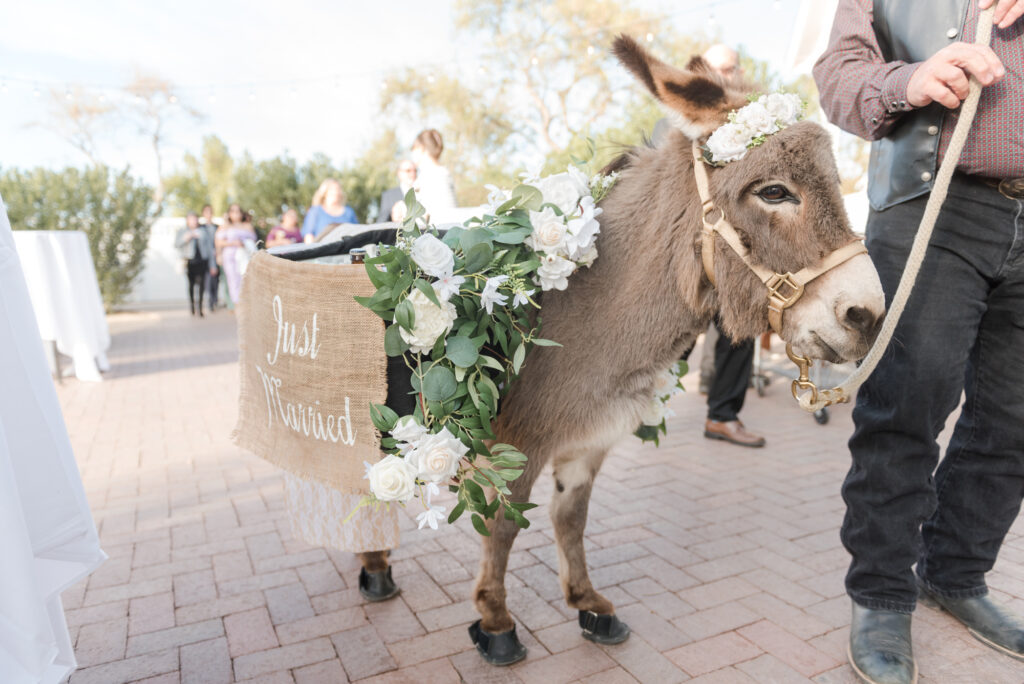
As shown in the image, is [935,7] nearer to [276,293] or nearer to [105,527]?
[276,293]

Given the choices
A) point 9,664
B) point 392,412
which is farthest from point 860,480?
point 9,664

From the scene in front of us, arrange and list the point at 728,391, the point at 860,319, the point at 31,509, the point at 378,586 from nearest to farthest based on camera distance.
Answer: 1. the point at 31,509
2. the point at 860,319
3. the point at 378,586
4. the point at 728,391

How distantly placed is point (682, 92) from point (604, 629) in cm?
191

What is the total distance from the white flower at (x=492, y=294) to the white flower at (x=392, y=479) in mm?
531

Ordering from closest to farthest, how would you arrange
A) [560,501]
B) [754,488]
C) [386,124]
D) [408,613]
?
[560,501] < [408,613] < [754,488] < [386,124]

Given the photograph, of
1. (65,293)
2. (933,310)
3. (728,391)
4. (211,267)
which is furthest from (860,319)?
(211,267)

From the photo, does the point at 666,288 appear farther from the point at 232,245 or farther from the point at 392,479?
the point at 232,245

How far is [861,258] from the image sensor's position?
1750 millimetres

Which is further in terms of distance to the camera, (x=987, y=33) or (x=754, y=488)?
(x=754, y=488)

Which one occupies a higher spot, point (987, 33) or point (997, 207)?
point (987, 33)

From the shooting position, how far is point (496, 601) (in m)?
2.32

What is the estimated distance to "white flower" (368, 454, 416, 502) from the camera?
189 centimetres

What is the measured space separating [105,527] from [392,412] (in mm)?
2674

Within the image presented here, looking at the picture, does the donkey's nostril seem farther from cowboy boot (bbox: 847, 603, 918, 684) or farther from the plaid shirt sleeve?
cowboy boot (bbox: 847, 603, 918, 684)
